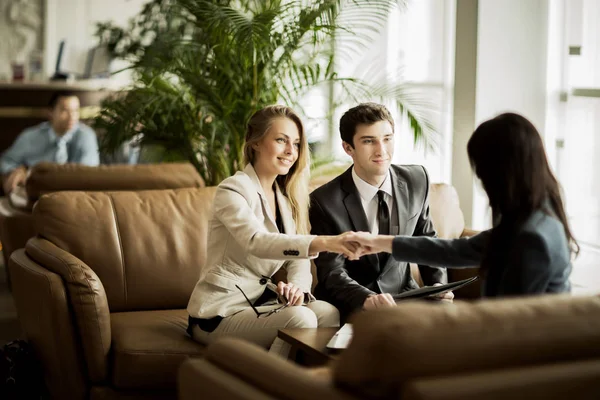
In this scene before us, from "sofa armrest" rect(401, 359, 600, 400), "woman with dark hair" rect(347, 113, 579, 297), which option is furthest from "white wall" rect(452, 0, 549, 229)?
"sofa armrest" rect(401, 359, 600, 400)

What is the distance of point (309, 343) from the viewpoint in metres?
2.62

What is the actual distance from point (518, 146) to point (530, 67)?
2.55 meters

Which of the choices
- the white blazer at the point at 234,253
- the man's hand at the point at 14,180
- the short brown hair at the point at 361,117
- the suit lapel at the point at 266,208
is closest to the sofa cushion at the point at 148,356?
the white blazer at the point at 234,253

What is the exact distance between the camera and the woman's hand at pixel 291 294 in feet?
→ 10.1

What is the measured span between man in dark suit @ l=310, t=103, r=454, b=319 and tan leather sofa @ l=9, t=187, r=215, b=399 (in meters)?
0.61

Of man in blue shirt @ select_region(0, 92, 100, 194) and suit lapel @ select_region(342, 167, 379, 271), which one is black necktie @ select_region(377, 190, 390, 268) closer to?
suit lapel @ select_region(342, 167, 379, 271)

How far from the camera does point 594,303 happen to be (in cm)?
167

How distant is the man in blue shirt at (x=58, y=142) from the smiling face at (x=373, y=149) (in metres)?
4.17

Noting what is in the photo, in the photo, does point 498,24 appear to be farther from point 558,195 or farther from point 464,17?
point 558,195

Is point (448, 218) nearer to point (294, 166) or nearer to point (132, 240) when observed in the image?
point (294, 166)

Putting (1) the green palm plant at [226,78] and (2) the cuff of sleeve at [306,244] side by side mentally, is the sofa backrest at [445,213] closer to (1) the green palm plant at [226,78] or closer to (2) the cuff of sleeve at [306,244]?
(1) the green palm plant at [226,78]

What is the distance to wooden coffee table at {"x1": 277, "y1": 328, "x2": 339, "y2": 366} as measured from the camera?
2.52 meters

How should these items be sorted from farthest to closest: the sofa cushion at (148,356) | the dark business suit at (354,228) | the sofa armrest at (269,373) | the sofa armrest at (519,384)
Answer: the dark business suit at (354,228) → the sofa cushion at (148,356) → the sofa armrest at (269,373) → the sofa armrest at (519,384)

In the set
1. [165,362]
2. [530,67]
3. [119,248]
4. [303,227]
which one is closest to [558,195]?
[303,227]
